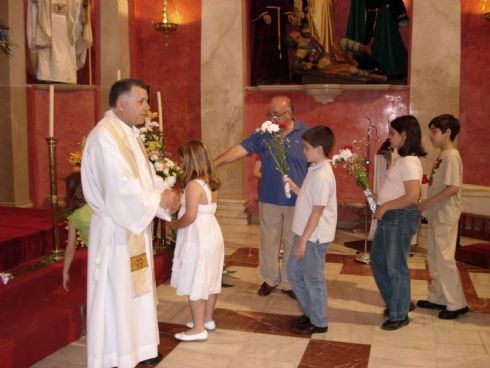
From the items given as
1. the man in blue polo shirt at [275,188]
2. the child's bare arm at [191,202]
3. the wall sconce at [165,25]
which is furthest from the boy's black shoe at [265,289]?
the wall sconce at [165,25]

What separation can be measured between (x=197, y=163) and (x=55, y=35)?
4.93m

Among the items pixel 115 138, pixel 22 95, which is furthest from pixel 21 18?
pixel 115 138

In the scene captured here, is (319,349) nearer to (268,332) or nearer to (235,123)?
(268,332)

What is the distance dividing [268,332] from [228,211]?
14.8ft

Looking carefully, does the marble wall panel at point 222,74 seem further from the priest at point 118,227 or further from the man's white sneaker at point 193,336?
the priest at point 118,227

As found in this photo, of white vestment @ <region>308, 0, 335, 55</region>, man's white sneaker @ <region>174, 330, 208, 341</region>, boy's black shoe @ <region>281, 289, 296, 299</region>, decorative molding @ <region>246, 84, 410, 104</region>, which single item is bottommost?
boy's black shoe @ <region>281, 289, 296, 299</region>

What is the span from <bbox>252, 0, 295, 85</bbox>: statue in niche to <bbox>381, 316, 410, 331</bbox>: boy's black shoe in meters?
5.15

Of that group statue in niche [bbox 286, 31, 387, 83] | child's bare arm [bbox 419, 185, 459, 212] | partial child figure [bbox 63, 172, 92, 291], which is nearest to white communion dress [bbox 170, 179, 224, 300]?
partial child figure [bbox 63, 172, 92, 291]

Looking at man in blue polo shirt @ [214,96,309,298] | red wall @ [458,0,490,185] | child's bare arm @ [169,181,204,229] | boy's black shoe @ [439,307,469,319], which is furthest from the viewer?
red wall @ [458,0,490,185]

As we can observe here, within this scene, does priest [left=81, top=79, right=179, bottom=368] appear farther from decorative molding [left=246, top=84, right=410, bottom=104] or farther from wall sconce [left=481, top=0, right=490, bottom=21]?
wall sconce [left=481, top=0, right=490, bottom=21]

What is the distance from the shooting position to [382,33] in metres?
8.17

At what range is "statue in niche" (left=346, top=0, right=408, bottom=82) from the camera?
8.17 m

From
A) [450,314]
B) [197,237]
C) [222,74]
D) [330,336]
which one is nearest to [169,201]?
[197,237]

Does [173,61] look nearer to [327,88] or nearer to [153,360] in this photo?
[327,88]
